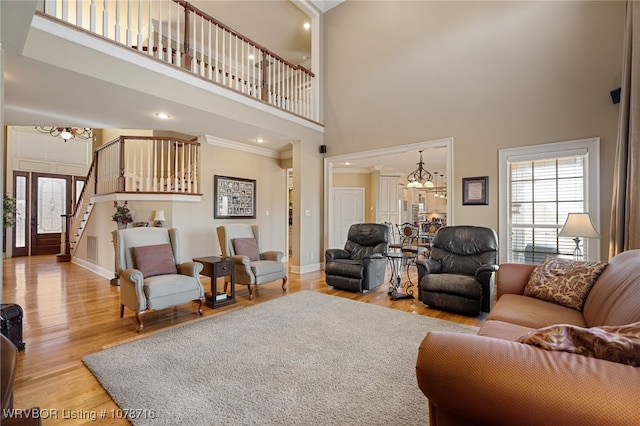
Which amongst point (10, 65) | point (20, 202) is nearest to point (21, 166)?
point (20, 202)

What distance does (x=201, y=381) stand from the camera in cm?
208

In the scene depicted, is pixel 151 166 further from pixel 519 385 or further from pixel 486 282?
Answer: pixel 519 385

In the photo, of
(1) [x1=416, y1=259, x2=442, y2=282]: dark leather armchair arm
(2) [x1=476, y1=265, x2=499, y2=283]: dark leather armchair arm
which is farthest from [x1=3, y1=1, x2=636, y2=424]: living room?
(2) [x1=476, y1=265, x2=499, y2=283]: dark leather armchair arm

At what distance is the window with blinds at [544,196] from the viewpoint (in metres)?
3.77

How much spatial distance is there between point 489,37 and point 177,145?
5.57 meters

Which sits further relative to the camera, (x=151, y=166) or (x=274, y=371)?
(x=151, y=166)

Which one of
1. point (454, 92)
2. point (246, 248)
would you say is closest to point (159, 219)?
point (246, 248)

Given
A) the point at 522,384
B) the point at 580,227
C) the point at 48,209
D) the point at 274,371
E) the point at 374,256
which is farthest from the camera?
the point at 48,209

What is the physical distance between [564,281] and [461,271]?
1.51m

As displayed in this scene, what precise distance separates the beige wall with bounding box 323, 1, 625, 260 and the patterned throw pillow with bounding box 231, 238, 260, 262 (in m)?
2.80

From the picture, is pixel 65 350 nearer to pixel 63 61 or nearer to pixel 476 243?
pixel 63 61

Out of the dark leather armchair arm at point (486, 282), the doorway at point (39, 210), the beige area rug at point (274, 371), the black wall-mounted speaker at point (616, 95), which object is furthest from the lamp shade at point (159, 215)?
the black wall-mounted speaker at point (616, 95)

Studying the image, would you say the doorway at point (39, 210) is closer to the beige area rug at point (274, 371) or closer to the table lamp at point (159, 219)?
the table lamp at point (159, 219)

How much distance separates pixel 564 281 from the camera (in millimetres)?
2354
